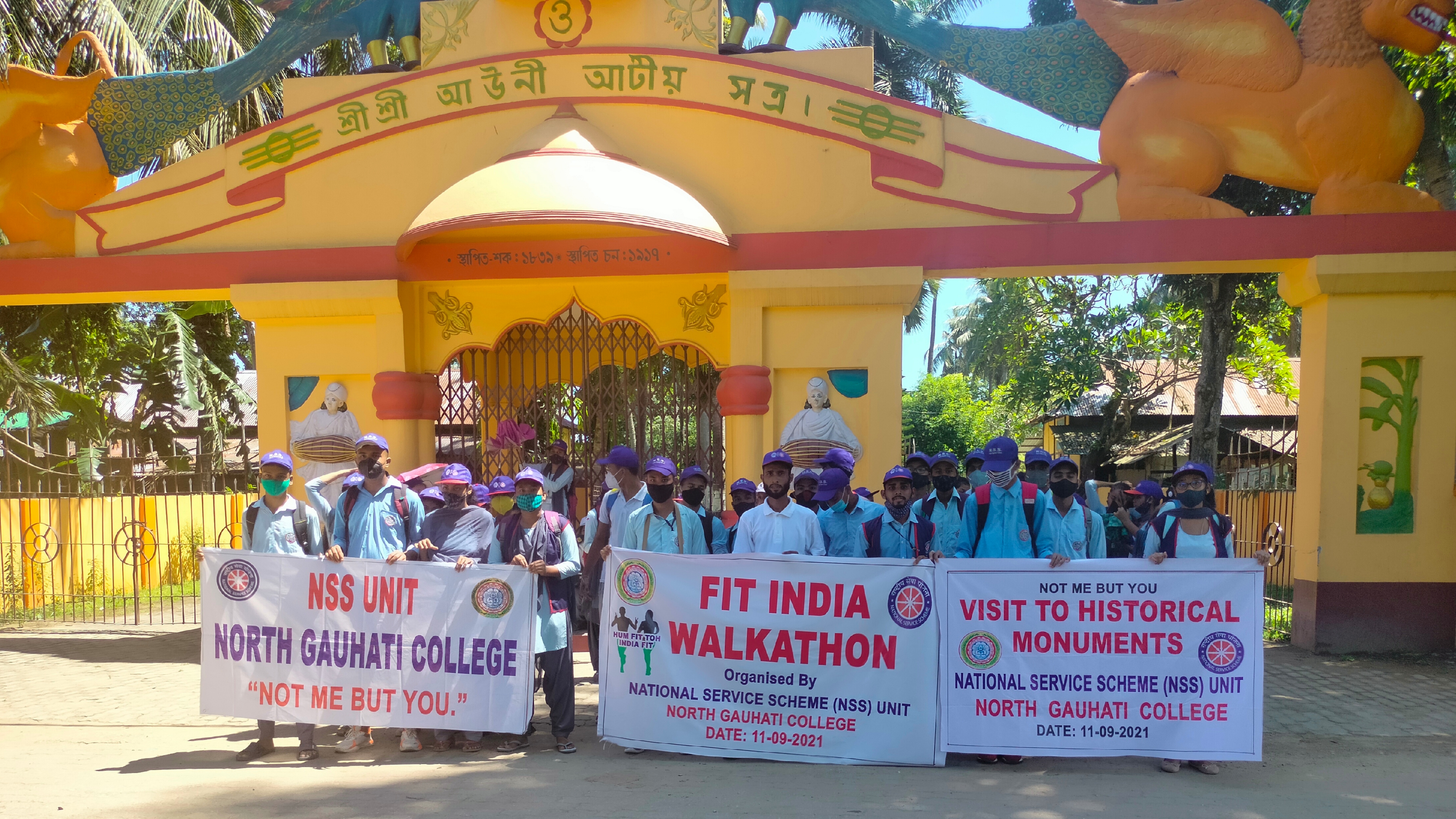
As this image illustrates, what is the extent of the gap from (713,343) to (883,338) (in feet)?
4.84

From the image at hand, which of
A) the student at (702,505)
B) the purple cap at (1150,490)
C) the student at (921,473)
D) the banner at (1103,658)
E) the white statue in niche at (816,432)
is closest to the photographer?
the banner at (1103,658)

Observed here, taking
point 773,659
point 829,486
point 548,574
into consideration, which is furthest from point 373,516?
point 829,486

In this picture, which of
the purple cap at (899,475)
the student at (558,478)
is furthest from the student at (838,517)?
the student at (558,478)

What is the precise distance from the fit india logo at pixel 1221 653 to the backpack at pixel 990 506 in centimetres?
97

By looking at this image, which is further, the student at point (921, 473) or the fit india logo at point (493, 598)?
the student at point (921, 473)

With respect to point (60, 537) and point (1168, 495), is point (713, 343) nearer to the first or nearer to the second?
point (1168, 495)

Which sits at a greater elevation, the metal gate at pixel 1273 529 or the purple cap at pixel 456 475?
the purple cap at pixel 456 475

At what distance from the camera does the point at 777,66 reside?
27.0 ft

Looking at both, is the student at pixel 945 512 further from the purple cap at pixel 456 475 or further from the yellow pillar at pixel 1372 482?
the yellow pillar at pixel 1372 482

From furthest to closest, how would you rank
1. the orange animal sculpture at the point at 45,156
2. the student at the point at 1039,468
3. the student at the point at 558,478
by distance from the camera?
1. the orange animal sculpture at the point at 45,156
2. the student at the point at 558,478
3. the student at the point at 1039,468

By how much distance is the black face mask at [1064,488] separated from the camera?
18.9 ft

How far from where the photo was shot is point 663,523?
5.43 m

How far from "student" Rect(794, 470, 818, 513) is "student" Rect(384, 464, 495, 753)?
170 centimetres

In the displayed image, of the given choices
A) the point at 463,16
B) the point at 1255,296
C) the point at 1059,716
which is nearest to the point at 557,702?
the point at 1059,716
